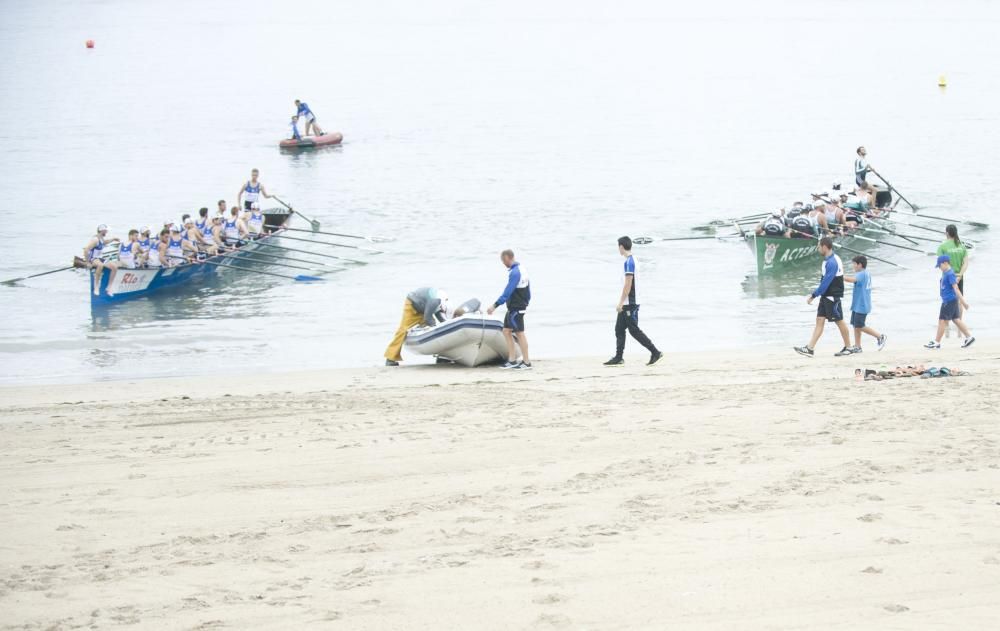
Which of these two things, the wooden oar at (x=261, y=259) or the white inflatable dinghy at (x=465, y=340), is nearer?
the white inflatable dinghy at (x=465, y=340)

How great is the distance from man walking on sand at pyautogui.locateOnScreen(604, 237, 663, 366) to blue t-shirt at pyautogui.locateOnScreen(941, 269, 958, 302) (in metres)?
3.62

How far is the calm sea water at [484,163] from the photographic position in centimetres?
1969

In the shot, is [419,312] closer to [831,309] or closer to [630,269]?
[630,269]

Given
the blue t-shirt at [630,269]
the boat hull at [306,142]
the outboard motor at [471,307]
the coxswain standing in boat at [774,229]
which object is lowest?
the outboard motor at [471,307]

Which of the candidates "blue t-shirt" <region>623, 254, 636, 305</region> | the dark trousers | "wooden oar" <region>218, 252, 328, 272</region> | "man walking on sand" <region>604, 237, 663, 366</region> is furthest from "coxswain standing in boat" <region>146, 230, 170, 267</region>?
"blue t-shirt" <region>623, 254, 636, 305</region>

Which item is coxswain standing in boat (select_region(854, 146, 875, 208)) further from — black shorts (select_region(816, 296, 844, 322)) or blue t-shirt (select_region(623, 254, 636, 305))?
blue t-shirt (select_region(623, 254, 636, 305))

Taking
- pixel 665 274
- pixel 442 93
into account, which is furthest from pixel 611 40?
pixel 665 274

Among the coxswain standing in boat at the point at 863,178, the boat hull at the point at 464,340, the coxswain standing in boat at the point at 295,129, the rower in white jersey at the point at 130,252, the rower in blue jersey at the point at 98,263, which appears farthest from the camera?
the coxswain standing in boat at the point at 295,129

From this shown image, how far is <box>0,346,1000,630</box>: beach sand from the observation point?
5.98m

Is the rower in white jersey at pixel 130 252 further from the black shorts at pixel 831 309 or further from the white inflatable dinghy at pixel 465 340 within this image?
the black shorts at pixel 831 309

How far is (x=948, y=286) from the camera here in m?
14.4

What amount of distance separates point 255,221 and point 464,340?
41.2ft

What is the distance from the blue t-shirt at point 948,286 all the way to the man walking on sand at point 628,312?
11.9 ft

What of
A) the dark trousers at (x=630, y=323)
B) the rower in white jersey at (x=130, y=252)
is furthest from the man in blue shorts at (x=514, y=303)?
the rower in white jersey at (x=130, y=252)
